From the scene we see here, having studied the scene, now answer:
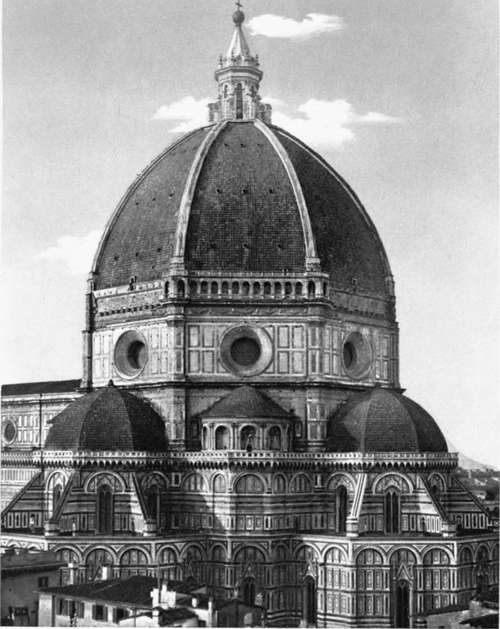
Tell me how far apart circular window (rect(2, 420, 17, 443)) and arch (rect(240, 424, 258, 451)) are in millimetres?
22112

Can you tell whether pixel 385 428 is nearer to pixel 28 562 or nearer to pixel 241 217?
pixel 241 217

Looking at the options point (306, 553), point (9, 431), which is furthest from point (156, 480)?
point (9, 431)

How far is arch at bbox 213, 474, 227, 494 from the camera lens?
66375mm

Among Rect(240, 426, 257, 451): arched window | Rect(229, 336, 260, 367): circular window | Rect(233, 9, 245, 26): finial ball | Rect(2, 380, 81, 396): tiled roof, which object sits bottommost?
Rect(240, 426, 257, 451): arched window

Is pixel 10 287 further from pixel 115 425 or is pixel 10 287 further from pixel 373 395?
pixel 373 395

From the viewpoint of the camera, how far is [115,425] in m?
67.2

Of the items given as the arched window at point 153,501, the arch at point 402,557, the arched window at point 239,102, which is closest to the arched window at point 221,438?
the arched window at point 153,501

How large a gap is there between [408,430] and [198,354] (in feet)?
37.5

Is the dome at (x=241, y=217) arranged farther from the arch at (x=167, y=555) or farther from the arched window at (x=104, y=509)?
the arch at (x=167, y=555)

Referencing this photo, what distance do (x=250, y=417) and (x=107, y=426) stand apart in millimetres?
7000

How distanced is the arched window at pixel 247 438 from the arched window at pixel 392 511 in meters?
6.94

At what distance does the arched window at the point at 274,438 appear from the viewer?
2643 inches

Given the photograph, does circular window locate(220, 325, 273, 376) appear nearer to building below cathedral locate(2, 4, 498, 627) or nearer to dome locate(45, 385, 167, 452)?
building below cathedral locate(2, 4, 498, 627)

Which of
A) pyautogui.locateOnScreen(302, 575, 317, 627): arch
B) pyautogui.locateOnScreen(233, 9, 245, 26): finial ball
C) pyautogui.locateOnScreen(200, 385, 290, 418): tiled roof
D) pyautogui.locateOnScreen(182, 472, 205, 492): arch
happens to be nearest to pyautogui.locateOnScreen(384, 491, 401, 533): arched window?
pyautogui.locateOnScreen(302, 575, 317, 627): arch
